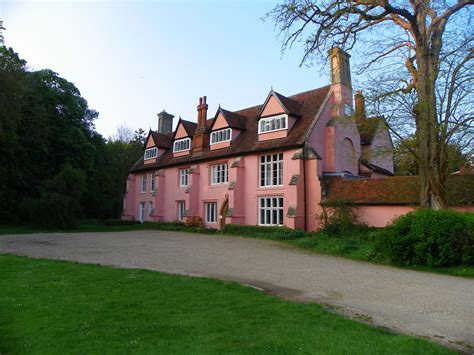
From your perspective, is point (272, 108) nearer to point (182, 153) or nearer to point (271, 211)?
point (271, 211)

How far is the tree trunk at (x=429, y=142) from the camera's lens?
52.1 feet

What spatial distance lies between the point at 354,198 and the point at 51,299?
58.3 feet

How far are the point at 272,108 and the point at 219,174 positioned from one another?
7123mm

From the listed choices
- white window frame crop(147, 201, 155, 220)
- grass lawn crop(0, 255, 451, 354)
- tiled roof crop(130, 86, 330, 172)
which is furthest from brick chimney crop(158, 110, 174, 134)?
grass lawn crop(0, 255, 451, 354)

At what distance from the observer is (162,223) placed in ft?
109

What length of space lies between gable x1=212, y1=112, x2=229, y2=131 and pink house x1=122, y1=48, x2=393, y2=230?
8cm

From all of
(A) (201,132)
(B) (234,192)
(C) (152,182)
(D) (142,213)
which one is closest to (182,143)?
(A) (201,132)

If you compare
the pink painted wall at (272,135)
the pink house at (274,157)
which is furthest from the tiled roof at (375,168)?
the pink painted wall at (272,135)

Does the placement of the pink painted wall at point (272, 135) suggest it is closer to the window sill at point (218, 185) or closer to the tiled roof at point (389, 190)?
the tiled roof at point (389, 190)

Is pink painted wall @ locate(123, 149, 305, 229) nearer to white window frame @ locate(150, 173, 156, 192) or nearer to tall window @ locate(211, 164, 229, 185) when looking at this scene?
tall window @ locate(211, 164, 229, 185)

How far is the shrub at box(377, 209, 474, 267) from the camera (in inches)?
491

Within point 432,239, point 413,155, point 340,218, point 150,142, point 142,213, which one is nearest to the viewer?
point 432,239

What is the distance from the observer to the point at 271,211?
25766mm

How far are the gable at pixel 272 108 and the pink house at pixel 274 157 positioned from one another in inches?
2.8
